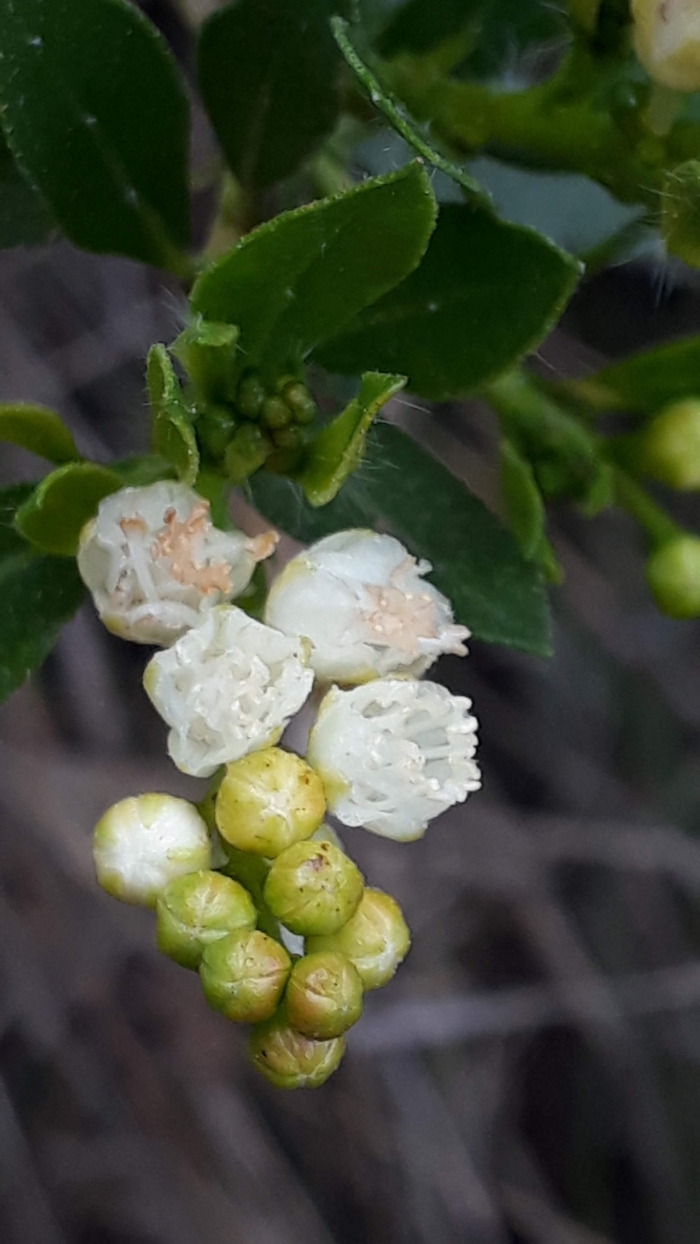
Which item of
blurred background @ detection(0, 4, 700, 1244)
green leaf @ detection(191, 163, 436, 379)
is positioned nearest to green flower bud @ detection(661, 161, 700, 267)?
green leaf @ detection(191, 163, 436, 379)

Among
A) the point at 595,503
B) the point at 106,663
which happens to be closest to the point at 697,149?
the point at 595,503

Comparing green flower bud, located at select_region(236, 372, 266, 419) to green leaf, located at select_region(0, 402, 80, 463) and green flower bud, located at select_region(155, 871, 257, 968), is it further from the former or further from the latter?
green flower bud, located at select_region(155, 871, 257, 968)

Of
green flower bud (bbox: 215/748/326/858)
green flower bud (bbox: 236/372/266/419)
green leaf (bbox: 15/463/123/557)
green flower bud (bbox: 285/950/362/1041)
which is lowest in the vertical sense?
green flower bud (bbox: 285/950/362/1041)

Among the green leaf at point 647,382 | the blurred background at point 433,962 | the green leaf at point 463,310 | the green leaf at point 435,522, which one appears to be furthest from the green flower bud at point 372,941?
the blurred background at point 433,962

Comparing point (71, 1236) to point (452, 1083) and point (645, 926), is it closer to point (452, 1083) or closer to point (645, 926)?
point (452, 1083)

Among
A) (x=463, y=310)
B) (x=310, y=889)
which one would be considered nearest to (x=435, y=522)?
(x=463, y=310)

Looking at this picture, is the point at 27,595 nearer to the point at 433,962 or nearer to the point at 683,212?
the point at 683,212
